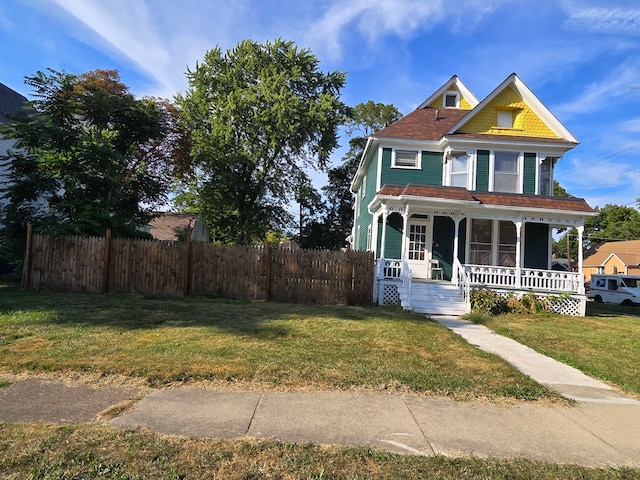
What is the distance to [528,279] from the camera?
13.9 m

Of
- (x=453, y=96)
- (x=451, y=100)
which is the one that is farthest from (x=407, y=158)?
(x=453, y=96)

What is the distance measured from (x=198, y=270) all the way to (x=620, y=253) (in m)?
52.8

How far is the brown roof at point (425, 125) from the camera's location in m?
17.3

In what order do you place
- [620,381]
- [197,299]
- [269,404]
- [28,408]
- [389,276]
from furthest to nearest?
[389,276], [197,299], [620,381], [269,404], [28,408]

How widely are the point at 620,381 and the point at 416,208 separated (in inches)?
365

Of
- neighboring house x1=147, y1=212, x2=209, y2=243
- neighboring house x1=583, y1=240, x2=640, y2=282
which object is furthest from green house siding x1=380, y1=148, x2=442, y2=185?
neighboring house x1=583, y1=240, x2=640, y2=282

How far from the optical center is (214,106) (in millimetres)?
26703

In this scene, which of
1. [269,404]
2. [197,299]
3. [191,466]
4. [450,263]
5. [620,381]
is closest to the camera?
[191,466]

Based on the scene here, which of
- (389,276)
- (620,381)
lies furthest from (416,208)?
(620,381)

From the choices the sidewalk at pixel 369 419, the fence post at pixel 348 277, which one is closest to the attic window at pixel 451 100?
the fence post at pixel 348 277

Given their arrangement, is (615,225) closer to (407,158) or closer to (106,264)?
(407,158)

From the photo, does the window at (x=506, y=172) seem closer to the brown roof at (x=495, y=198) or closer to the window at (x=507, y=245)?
the window at (x=507, y=245)

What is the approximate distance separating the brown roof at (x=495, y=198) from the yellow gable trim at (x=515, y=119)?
3.34 m

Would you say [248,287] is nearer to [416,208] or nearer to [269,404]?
[416,208]
